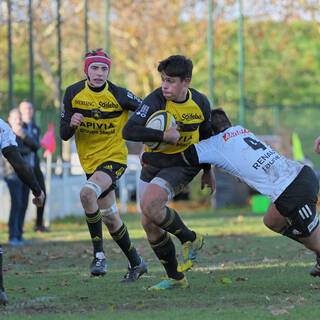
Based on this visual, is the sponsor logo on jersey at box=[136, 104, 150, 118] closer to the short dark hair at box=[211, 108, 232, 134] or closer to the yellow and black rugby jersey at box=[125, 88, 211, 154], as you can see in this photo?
the yellow and black rugby jersey at box=[125, 88, 211, 154]

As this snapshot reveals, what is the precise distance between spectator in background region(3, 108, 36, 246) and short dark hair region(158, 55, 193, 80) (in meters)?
6.09

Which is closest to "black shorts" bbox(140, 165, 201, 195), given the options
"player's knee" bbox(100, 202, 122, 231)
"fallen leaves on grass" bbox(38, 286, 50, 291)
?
"player's knee" bbox(100, 202, 122, 231)

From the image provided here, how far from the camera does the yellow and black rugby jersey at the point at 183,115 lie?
738 centimetres

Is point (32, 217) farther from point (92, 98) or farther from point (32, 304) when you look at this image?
point (32, 304)

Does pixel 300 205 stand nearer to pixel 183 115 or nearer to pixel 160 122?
pixel 183 115

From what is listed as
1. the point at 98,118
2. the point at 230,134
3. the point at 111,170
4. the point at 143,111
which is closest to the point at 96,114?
the point at 98,118

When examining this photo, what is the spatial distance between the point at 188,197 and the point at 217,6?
10053mm

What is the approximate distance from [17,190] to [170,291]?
6.43 meters

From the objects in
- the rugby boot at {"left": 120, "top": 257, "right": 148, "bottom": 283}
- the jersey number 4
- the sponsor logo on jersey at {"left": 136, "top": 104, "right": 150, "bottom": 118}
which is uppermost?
the sponsor logo on jersey at {"left": 136, "top": 104, "right": 150, "bottom": 118}

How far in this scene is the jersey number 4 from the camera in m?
7.48

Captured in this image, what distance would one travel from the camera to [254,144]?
750 centimetres

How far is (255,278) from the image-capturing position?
845 cm

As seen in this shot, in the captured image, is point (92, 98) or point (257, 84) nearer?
point (92, 98)

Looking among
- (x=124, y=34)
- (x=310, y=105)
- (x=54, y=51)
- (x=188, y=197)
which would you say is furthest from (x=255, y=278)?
(x=54, y=51)
